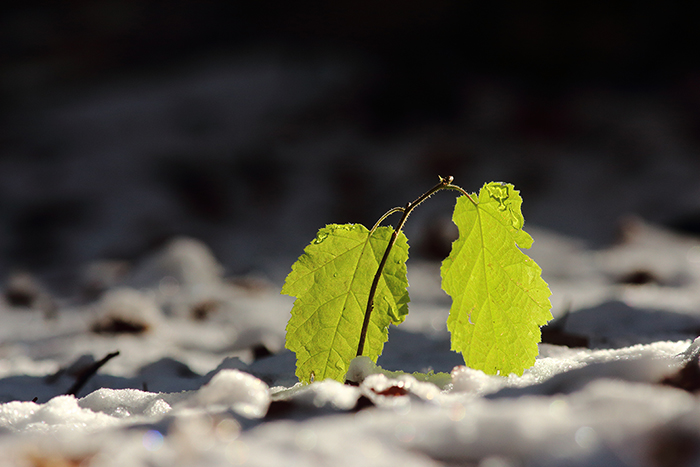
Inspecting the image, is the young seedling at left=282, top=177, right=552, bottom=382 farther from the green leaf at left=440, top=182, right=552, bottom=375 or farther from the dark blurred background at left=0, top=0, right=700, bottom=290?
the dark blurred background at left=0, top=0, right=700, bottom=290

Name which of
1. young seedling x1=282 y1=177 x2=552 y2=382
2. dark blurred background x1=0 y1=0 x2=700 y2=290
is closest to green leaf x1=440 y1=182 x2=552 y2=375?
young seedling x1=282 y1=177 x2=552 y2=382

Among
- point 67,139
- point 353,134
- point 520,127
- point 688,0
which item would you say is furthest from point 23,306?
point 688,0

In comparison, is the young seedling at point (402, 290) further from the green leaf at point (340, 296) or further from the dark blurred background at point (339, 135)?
the dark blurred background at point (339, 135)

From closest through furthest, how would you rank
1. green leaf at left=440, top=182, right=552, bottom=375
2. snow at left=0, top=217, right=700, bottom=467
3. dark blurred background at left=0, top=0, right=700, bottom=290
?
1. snow at left=0, top=217, right=700, bottom=467
2. green leaf at left=440, top=182, right=552, bottom=375
3. dark blurred background at left=0, top=0, right=700, bottom=290

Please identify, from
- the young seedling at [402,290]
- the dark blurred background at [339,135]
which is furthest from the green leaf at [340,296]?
the dark blurred background at [339,135]

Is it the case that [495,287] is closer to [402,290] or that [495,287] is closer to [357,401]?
[402,290]

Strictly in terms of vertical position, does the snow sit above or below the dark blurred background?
below

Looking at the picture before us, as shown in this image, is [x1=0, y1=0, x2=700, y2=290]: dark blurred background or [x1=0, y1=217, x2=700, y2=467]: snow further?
[x1=0, y1=0, x2=700, y2=290]: dark blurred background
